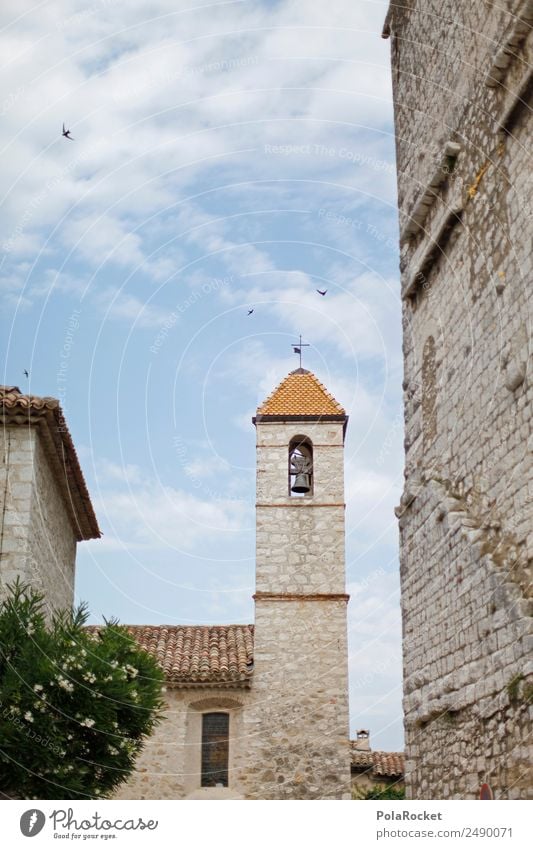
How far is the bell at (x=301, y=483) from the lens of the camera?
21609 mm

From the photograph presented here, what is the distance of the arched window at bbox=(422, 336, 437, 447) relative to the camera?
388 inches

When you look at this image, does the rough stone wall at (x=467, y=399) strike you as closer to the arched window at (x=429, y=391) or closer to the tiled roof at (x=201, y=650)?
the arched window at (x=429, y=391)

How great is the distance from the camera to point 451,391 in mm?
9297

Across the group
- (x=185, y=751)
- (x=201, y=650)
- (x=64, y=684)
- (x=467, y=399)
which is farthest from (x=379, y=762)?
(x=467, y=399)

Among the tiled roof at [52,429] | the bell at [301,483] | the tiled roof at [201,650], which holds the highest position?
the bell at [301,483]

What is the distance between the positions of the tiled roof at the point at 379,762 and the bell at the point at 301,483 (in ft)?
25.2

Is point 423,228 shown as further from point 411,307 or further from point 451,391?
point 451,391

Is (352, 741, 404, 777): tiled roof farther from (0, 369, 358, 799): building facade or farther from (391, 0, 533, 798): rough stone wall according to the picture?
(391, 0, 533, 798): rough stone wall

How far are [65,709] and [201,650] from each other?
438 inches

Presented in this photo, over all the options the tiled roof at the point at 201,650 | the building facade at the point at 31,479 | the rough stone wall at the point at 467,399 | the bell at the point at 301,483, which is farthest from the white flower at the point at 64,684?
the bell at the point at 301,483

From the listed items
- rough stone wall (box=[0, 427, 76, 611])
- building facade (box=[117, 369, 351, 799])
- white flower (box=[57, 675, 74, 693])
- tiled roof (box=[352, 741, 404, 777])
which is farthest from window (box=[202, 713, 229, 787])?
white flower (box=[57, 675, 74, 693])

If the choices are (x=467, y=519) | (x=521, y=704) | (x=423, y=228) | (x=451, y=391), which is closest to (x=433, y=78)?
(x=423, y=228)

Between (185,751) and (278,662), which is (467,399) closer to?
(278,662)
